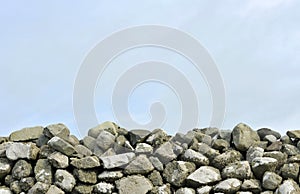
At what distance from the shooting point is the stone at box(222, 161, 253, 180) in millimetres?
5141

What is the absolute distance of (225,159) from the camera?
5.26 meters

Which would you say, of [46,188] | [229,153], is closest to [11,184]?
[46,188]

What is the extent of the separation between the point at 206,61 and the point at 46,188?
9.11 feet

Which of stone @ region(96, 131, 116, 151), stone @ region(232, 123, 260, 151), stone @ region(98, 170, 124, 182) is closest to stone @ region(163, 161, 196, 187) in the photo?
stone @ region(98, 170, 124, 182)

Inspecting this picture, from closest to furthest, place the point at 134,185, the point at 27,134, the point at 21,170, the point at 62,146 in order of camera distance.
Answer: the point at 134,185 < the point at 62,146 < the point at 21,170 < the point at 27,134

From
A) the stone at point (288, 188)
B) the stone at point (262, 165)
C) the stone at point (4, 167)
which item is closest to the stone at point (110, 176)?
the stone at point (4, 167)

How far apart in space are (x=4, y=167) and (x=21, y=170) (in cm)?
26

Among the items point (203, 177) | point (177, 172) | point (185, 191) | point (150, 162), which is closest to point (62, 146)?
point (150, 162)

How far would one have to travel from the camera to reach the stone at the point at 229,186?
501cm

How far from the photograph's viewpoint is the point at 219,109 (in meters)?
5.77

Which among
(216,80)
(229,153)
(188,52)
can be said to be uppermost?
(188,52)

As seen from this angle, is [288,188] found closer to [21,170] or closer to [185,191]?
[185,191]

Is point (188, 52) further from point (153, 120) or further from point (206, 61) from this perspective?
point (153, 120)

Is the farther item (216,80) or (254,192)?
(216,80)
